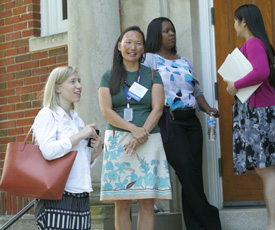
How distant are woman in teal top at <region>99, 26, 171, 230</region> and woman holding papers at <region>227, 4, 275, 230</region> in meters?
0.67

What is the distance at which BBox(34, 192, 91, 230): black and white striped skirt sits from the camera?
3.97m

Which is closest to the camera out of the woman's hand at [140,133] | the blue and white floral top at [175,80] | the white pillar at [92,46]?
the woman's hand at [140,133]

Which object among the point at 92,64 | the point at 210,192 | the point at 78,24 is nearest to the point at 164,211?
the point at 210,192

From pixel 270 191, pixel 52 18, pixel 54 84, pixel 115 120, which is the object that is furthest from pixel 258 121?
pixel 52 18

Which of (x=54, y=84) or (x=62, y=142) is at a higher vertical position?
(x=54, y=84)

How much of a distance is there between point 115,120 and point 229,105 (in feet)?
6.10

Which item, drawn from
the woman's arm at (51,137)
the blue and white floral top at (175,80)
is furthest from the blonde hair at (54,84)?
the blue and white floral top at (175,80)

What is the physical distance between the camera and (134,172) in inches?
189

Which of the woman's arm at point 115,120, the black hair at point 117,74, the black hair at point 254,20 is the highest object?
the black hair at point 254,20

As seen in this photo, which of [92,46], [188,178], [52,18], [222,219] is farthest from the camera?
[52,18]

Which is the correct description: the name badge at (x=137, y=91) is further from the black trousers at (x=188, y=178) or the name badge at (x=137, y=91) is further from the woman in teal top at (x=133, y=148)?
the black trousers at (x=188, y=178)

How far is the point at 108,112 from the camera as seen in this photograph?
4844mm

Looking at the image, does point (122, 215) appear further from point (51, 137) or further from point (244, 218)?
point (244, 218)

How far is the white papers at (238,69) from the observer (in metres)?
5.04
